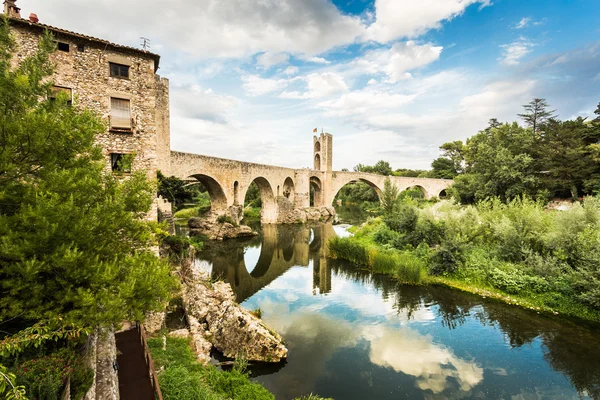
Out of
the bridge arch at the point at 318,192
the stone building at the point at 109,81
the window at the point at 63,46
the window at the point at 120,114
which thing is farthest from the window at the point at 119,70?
the bridge arch at the point at 318,192

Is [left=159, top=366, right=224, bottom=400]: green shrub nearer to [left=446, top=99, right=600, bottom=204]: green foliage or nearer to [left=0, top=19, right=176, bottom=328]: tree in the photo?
[left=0, top=19, right=176, bottom=328]: tree

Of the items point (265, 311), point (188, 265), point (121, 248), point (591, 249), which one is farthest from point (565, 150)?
point (121, 248)

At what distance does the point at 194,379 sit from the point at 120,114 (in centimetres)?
830

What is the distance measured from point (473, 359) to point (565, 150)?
26.4 m

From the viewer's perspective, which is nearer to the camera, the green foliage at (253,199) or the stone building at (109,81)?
the stone building at (109,81)

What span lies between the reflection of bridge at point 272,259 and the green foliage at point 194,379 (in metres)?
5.38

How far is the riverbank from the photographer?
1008cm

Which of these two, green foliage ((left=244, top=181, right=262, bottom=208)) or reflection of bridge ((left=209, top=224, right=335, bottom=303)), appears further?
green foliage ((left=244, top=181, right=262, bottom=208))

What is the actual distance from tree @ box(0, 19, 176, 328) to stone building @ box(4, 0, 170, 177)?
14.2 ft

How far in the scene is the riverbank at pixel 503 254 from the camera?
1008 cm

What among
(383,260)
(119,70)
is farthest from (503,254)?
(119,70)

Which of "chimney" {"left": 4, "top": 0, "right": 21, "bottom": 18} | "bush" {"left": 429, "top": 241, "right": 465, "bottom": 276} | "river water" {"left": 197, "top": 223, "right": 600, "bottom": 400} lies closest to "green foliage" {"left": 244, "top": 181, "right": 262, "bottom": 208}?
"river water" {"left": 197, "top": 223, "right": 600, "bottom": 400}

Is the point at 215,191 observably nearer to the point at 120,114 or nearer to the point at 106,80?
the point at 120,114

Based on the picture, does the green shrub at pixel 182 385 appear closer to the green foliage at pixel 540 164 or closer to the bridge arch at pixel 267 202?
the bridge arch at pixel 267 202
